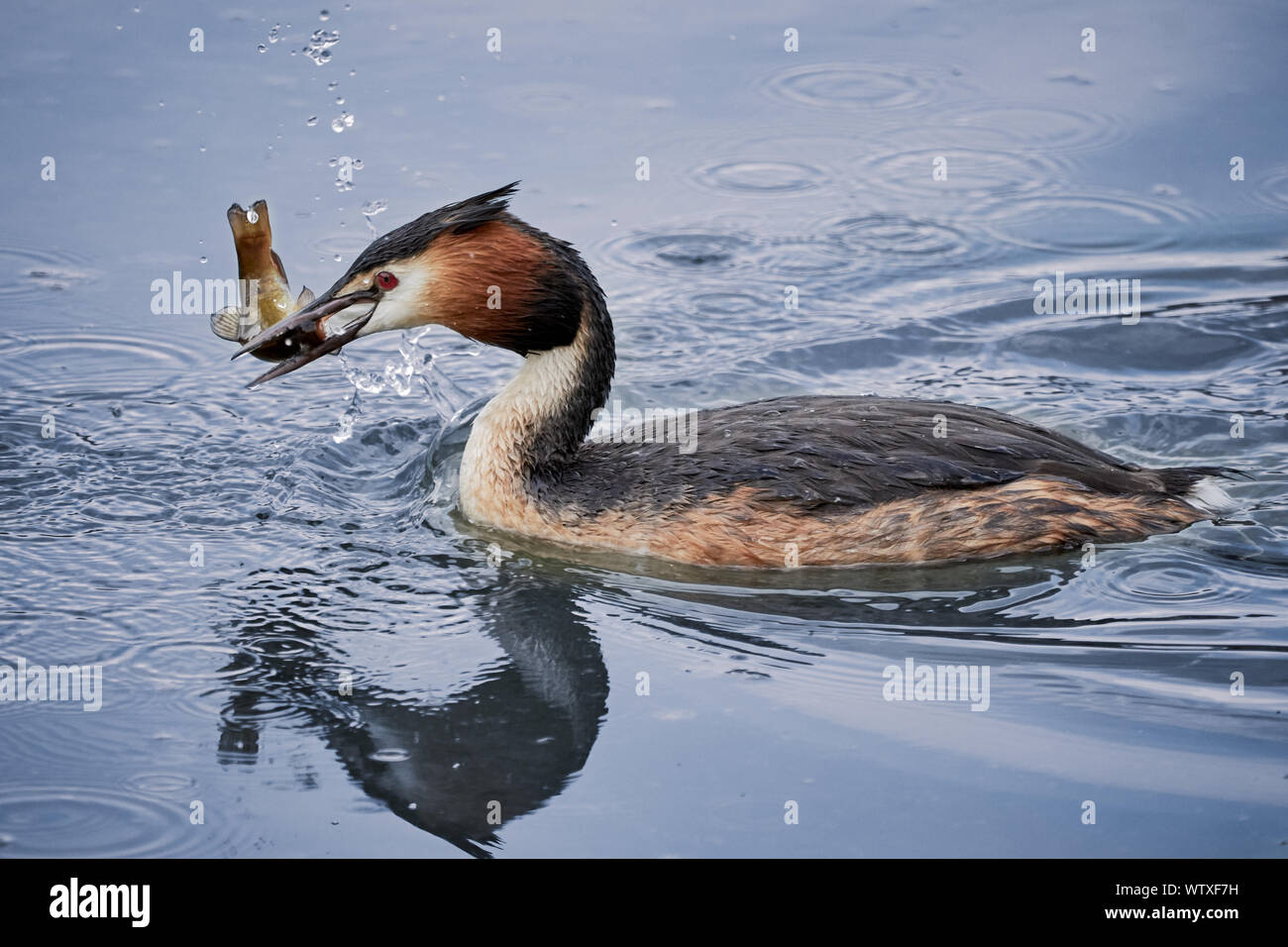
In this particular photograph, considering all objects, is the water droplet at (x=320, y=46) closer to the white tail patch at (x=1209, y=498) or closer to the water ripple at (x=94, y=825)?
the white tail patch at (x=1209, y=498)

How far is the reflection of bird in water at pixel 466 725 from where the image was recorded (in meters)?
5.38

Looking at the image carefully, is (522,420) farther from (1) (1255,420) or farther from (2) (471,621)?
(1) (1255,420)

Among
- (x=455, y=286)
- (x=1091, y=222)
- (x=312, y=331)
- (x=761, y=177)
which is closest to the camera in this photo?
(x=312, y=331)

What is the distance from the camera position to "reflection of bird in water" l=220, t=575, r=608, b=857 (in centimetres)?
538

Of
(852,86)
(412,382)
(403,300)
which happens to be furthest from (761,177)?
(403,300)

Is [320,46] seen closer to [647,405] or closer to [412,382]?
[412,382]

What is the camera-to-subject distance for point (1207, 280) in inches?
400

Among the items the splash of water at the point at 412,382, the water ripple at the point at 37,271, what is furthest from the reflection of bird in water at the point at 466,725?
the water ripple at the point at 37,271

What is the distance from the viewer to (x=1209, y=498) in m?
7.59

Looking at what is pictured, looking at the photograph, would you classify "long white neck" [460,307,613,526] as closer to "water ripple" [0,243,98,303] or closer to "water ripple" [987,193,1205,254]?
"water ripple" [0,243,98,303]

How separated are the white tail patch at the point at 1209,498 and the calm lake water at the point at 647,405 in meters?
0.19

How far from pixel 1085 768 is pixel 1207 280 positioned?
5.56 meters

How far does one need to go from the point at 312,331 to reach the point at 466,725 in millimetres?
2194

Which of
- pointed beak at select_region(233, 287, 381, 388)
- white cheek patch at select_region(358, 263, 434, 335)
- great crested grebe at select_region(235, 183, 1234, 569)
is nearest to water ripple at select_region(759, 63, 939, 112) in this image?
great crested grebe at select_region(235, 183, 1234, 569)
